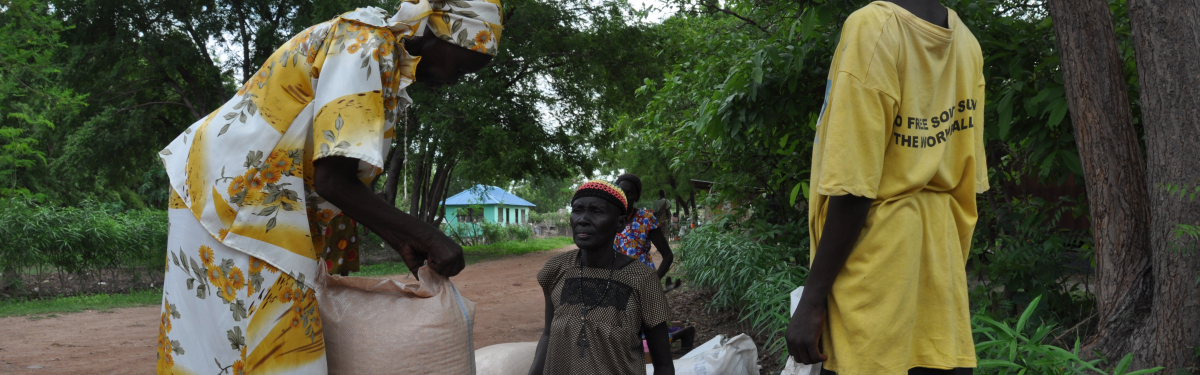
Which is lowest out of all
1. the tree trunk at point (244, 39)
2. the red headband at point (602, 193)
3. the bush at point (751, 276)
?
the bush at point (751, 276)

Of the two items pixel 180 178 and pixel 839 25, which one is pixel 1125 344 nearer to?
pixel 839 25

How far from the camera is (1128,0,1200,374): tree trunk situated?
9.62 ft

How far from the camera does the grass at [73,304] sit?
28.3 feet

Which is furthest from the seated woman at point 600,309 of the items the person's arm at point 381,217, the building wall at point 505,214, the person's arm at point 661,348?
the building wall at point 505,214

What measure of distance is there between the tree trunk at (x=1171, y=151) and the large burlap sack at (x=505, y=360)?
277cm

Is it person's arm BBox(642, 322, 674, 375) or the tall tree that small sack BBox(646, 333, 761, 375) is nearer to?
person's arm BBox(642, 322, 674, 375)

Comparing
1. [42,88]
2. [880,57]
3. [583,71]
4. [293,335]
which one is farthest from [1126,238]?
[42,88]

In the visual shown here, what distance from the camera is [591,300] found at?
2541 mm

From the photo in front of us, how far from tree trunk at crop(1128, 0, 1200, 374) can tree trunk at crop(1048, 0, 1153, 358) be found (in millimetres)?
107

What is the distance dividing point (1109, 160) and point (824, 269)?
241cm

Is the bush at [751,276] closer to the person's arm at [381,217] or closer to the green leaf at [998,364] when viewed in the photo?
the green leaf at [998,364]

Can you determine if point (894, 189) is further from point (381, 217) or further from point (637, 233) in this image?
point (637, 233)

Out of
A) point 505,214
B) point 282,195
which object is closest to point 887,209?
point 282,195

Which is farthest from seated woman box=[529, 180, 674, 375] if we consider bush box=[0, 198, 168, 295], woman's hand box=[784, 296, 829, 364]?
bush box=[0, 198, 168, 295]
